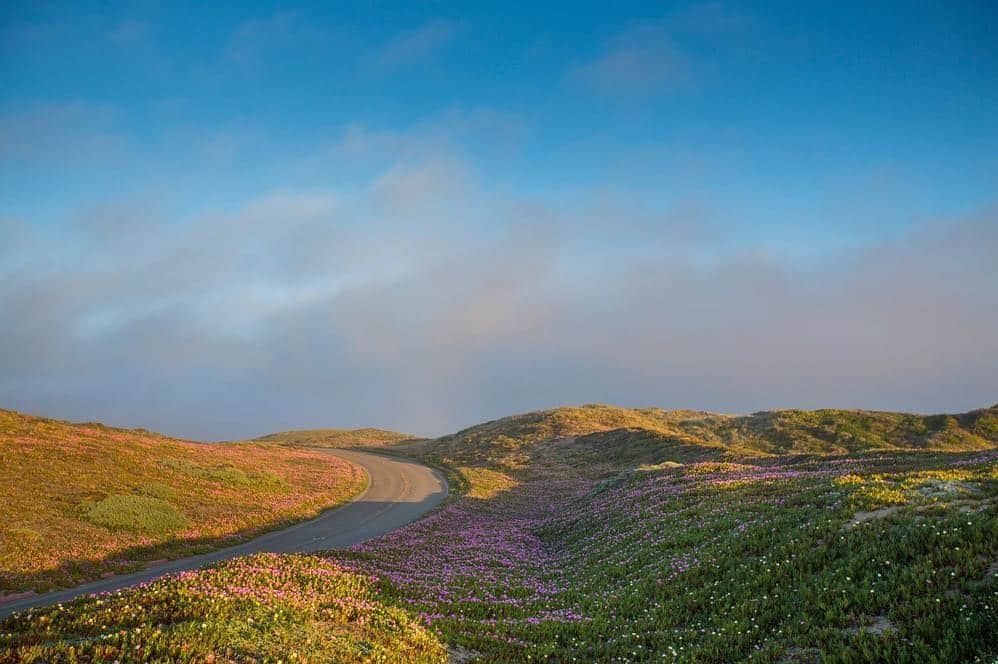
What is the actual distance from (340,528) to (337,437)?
361 feet

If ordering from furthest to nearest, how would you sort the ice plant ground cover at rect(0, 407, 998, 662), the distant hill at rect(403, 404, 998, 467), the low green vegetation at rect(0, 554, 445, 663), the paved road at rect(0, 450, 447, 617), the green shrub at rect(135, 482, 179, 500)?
the distant hill at rect(403, 404, 998, 467) < the green shrub at rect(135, 482, 179, 500) < the paved road at rect(0, 450, 447, 617) < the ice plant ground cover at rect(0, 407, 998, 662) < the low green vegetation at rect(0, 554, 445, 663)

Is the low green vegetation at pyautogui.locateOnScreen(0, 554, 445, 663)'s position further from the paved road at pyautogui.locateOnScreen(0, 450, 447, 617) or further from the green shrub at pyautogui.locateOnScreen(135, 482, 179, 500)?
the green shrub at pyautogui.locateOnScreen(135, 482, 179, 500)

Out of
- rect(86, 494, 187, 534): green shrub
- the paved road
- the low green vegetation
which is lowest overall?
the paved road

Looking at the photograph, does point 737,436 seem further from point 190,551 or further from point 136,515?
point 136,515

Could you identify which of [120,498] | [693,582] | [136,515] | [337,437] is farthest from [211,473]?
[337,437]

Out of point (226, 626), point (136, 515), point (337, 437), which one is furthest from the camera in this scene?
point (337, 437)

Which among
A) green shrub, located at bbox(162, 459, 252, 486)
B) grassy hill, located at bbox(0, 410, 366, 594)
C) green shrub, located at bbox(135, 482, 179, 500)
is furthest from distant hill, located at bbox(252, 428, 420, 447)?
green shrub, located at bbox(135, 482, 179, 500)

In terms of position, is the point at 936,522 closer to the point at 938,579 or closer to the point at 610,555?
the point at 938,579

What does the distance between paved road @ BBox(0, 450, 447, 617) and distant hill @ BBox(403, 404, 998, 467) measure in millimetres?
21068

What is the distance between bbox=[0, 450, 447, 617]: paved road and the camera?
70.4 ft

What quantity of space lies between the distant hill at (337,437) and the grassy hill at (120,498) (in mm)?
68431

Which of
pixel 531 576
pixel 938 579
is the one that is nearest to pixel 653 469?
pixel 531 576

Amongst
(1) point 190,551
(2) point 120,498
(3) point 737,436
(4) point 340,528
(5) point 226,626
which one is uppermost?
(5) point 226,626

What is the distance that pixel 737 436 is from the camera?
7256 centimetres
